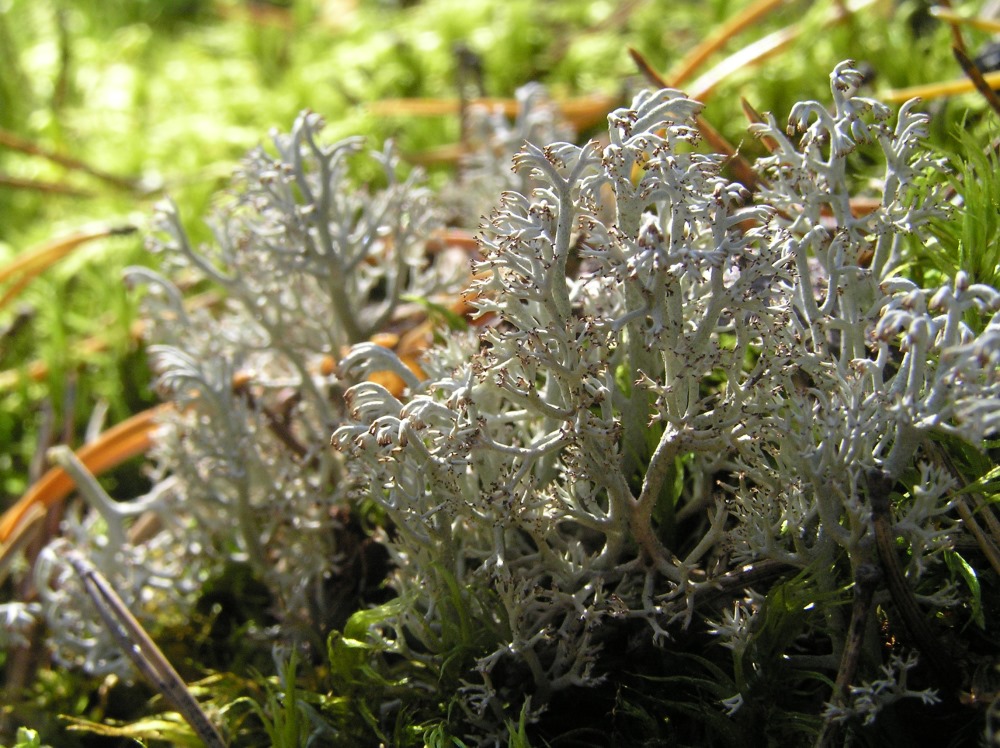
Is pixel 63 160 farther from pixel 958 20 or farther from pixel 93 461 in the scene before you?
pixel 958 20

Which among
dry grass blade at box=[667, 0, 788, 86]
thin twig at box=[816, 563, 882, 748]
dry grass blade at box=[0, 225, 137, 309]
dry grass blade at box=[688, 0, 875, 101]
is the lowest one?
thin twig at box=[816, 563, 882, 748]

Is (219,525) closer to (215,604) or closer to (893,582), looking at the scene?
(215,604)

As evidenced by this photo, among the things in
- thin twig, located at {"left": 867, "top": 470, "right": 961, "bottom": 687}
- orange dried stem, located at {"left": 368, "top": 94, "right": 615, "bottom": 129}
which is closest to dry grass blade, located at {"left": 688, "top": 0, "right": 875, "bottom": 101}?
orange dried stem, located at {"left": 368, "top": 94, "right": 615, "bottom": 129}

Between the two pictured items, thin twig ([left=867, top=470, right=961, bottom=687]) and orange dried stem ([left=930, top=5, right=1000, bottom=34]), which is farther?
orange dried stem ([left=930, top=5, right=1000, bottom=34])

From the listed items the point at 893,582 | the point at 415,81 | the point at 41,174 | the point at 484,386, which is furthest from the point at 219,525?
the point at 41,174

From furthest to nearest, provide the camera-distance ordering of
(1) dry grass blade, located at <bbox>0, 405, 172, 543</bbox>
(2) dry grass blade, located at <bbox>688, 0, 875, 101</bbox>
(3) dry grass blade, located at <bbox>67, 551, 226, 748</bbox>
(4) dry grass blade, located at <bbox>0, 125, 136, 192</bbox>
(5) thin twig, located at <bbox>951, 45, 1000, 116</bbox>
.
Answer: (4) dry grass blade, located at <bbox>0, 125, 136, 192</bbox>
(2) dry grass blade, located at <bbox>688, 0, 875, 101</bbox>
(1) dry grass blade, located at <bbox>0, 405, 172, 543</bbox>
(5) thin twig, located at <bbox>951, 45, 1000, 116</bbox>
(3) dry grass blade, located at <bbox>67, 551, 226, 748</bbox>

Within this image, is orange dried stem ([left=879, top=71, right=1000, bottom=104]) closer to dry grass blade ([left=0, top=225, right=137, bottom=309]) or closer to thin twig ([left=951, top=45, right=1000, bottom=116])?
thin twig ([left=951, top=45, right=1000, bottom=116])

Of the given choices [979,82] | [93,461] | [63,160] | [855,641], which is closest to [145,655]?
[93,461]
